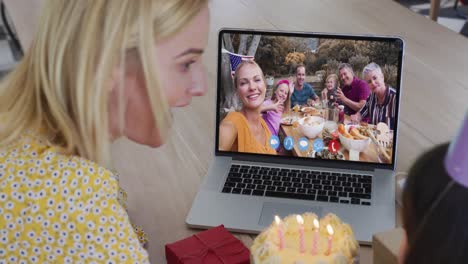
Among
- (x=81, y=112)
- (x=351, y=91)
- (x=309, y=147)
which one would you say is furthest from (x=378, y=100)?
(x=81, y=112)

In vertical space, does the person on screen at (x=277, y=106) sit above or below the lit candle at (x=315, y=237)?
above

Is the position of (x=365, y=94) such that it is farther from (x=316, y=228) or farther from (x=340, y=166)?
(x=316, y=228)

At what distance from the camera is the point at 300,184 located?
3.80 ft

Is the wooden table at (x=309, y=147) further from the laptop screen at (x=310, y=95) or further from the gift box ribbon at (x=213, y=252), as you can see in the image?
the gift box ribbon at (x=213, y=252)

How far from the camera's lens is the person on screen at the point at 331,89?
1.16m

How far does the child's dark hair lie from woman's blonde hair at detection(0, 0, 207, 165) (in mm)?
385

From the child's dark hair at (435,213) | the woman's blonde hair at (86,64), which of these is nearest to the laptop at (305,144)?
the woman's blonde hair at (86,64)

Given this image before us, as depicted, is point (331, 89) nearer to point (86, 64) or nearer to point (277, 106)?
point (277, 106)

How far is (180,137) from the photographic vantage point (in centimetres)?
133

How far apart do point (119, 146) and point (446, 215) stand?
89 centimetres

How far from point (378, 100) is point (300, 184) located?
206 mm

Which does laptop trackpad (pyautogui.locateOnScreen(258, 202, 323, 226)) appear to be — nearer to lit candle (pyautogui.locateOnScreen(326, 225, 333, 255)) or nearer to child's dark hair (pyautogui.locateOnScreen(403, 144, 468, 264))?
lit candle (pyautogui.locateOnScreen(326, 225, 333, 255))

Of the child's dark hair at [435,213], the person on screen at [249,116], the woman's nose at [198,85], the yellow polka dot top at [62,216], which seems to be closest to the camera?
the child's dark hair at [435,213]

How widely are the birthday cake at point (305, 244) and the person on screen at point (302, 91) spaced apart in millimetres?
342
